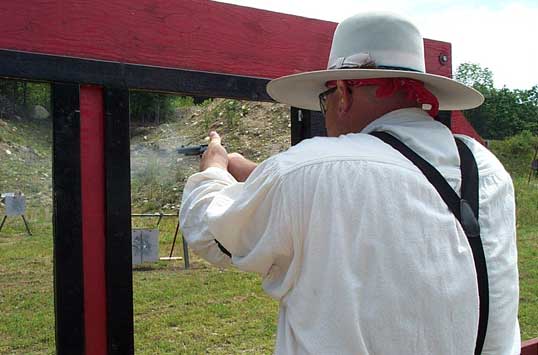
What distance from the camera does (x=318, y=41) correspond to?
269cm

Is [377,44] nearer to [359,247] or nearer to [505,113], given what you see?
[359,247]

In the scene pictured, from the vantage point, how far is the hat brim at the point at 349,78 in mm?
1277

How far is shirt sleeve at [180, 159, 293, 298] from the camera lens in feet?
3.76

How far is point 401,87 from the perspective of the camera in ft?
4.37

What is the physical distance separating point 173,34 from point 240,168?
821mm

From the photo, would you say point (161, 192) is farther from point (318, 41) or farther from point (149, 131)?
point (318, 41)

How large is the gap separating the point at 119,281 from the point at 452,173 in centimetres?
127

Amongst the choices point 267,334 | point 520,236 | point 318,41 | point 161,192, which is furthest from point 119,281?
point 520,236

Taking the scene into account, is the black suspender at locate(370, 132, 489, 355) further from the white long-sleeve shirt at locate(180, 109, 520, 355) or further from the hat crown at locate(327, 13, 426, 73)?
the hat crown at locate(327, 13, 426, 73)

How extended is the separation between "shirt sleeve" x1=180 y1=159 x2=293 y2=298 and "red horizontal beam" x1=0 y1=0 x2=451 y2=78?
926 mm

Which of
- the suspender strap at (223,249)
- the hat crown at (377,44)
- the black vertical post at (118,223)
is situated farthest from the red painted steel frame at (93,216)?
the hat crown at (377,44)

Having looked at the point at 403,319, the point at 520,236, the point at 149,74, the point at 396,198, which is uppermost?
the point at 149,74

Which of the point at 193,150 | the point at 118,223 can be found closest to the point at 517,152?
the point at 193,150

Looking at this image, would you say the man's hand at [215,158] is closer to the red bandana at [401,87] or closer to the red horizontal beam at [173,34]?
the red bandana at [401,87]
